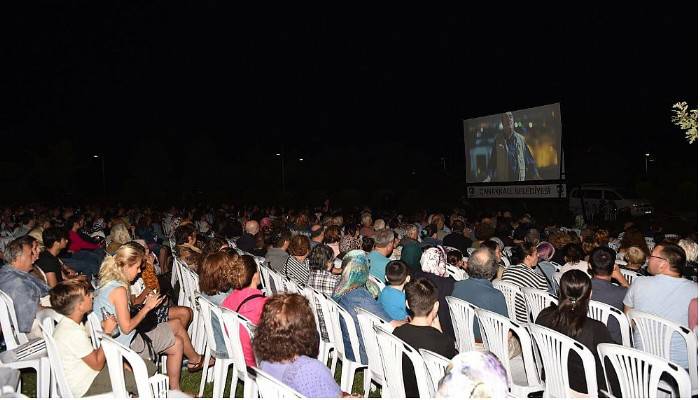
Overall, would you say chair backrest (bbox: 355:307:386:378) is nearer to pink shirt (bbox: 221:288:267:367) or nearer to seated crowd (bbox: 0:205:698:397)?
seated crowd (bbox: 0:205:698:397)

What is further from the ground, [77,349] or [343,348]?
[77,349]

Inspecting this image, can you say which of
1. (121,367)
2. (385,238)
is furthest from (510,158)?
(121,367)

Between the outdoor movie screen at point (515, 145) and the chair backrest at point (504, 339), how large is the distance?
1404cm

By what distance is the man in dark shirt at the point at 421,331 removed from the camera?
3.66 m

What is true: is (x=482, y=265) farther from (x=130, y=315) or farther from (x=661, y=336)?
(x=130, y=315)

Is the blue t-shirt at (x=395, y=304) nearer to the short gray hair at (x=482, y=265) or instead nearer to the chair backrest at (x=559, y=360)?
the short gray hair at (x=482, y=265)

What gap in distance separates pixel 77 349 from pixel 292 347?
1403mm

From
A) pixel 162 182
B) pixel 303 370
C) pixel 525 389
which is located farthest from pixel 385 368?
pixel 162 182

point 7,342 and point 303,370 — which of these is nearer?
point 303,370

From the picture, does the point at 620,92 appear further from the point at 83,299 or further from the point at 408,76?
the point at 83,299

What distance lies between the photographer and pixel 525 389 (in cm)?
419

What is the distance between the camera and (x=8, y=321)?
4.96 m

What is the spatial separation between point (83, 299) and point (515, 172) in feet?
52.8

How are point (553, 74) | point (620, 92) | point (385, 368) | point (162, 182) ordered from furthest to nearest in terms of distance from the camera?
point (162, 182) → point (620, 92) → point (553, 74) → point (385, 368)
